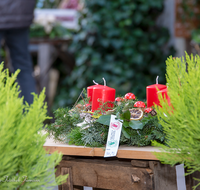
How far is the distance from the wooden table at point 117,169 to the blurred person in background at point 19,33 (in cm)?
93

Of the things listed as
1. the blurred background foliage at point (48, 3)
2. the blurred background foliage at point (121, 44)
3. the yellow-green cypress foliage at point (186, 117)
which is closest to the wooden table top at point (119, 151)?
the yellow-green cypress foliage at point (186, 117)

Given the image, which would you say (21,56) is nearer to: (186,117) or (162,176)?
(162,176)

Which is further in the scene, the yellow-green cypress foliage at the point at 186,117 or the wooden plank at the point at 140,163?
the wooden plank at the point at 140,163

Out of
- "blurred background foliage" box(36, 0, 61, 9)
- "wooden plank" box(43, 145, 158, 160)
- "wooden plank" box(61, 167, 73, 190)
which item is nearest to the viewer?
"wooden plank" box(43, 145, 158, 160)

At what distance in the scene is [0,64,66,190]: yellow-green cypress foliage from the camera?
1.48 feet

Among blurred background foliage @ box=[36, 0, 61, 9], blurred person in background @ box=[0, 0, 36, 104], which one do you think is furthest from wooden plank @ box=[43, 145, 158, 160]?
blurred background foliage @ box=[36, 0, 61, 9]

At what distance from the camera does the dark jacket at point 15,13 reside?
1.60 meters

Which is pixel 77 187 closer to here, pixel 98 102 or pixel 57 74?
pixel 98 102

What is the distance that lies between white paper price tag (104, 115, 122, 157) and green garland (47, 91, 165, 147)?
0.04 ft

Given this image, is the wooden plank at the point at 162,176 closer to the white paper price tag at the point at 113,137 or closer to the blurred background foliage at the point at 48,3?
the white paper price tag at the point at 113,137

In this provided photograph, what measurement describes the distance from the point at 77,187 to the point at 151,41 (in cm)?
202

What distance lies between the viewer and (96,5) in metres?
2.52

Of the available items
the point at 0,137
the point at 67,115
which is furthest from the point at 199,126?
the point at 67,115

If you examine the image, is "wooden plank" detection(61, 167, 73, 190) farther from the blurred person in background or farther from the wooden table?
the blurred person in background
